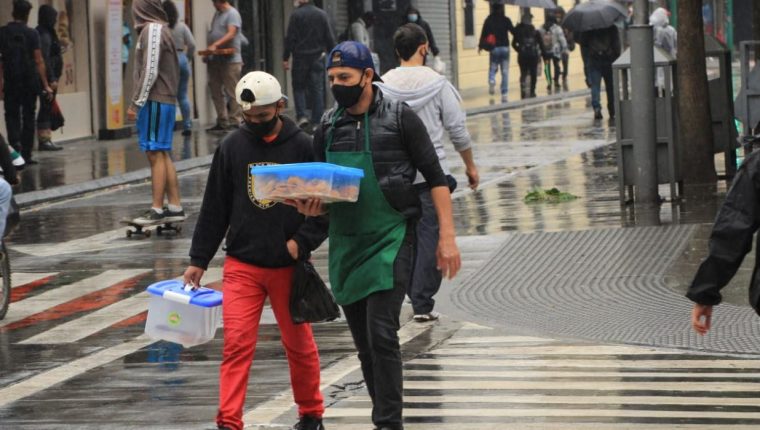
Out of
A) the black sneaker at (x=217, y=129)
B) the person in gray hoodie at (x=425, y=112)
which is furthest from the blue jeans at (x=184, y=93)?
the person in gray hoodie at (x=425, y=112)

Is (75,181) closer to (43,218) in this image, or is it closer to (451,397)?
(43,218)

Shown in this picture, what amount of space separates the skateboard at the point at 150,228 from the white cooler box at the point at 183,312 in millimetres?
7479

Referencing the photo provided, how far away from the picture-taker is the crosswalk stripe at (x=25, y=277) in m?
12.7

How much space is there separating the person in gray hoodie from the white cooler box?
3.05 metres

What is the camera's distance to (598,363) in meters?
8.97

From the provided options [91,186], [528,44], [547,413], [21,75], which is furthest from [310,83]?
[547,413]

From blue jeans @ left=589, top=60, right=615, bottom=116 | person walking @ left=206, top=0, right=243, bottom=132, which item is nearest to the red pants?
blue jeans @ left=589, top=60, right=615, bottom=116

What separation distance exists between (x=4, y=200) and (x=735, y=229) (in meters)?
6.32

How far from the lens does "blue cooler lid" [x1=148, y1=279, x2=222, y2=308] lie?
734cm

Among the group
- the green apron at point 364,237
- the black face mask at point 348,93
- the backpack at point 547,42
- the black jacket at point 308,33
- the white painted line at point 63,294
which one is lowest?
the white painted line at point 63,294

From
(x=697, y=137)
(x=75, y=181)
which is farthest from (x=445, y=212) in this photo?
(x=75, y=181)

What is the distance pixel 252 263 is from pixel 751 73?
1085cm

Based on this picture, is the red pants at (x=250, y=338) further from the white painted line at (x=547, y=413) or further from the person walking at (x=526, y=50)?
the person walking at (x=526, y=50)

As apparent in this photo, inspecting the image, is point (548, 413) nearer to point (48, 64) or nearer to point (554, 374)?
point (554, 374)
